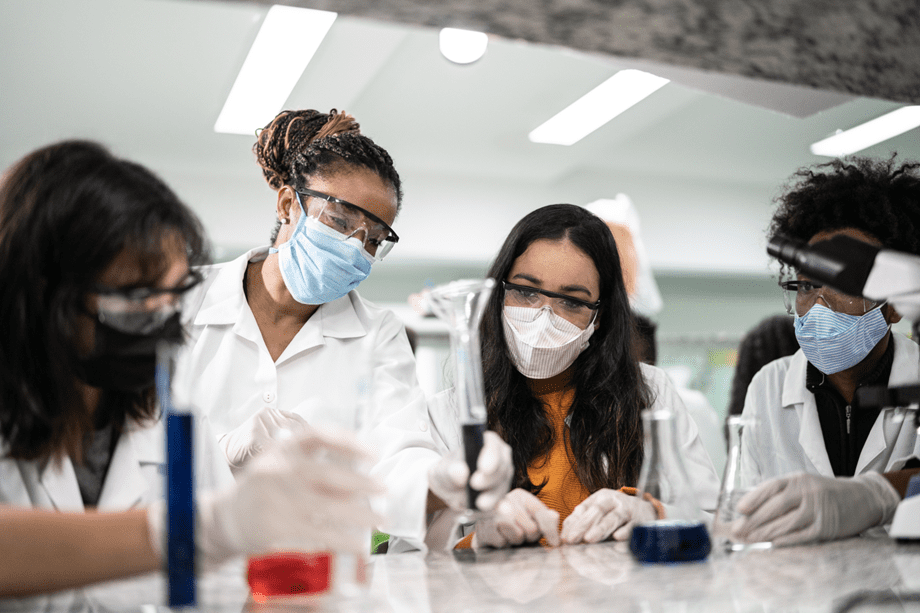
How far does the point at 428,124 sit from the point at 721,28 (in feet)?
15.8

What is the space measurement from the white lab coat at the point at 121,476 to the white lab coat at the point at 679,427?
651 millimetres

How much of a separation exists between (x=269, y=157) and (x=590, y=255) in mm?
1089

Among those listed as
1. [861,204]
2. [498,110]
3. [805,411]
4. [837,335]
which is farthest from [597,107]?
[837,335]

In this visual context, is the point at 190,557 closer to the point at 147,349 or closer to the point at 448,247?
the point at 147,349

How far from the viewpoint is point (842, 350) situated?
6.84 ft

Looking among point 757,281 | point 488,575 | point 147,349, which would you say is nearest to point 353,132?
point 147,349

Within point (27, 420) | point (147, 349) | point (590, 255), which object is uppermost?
point (590, 255)

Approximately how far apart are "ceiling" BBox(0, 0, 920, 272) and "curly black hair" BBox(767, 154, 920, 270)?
360mm

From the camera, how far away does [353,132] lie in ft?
7.91

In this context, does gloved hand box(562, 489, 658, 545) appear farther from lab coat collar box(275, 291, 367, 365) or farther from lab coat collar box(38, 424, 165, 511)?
lab coat collar box(275, 291, 367, 365)

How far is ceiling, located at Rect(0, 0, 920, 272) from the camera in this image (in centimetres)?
415

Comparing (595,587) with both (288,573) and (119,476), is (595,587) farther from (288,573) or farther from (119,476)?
(119,476)

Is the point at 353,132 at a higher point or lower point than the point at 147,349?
higher

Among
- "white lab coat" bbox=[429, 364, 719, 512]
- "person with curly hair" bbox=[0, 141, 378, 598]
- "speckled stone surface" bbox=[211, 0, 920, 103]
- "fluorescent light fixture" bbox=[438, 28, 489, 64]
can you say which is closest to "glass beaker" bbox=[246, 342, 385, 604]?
"person with curly hair" bbox=[0, 141, 378, 598]
